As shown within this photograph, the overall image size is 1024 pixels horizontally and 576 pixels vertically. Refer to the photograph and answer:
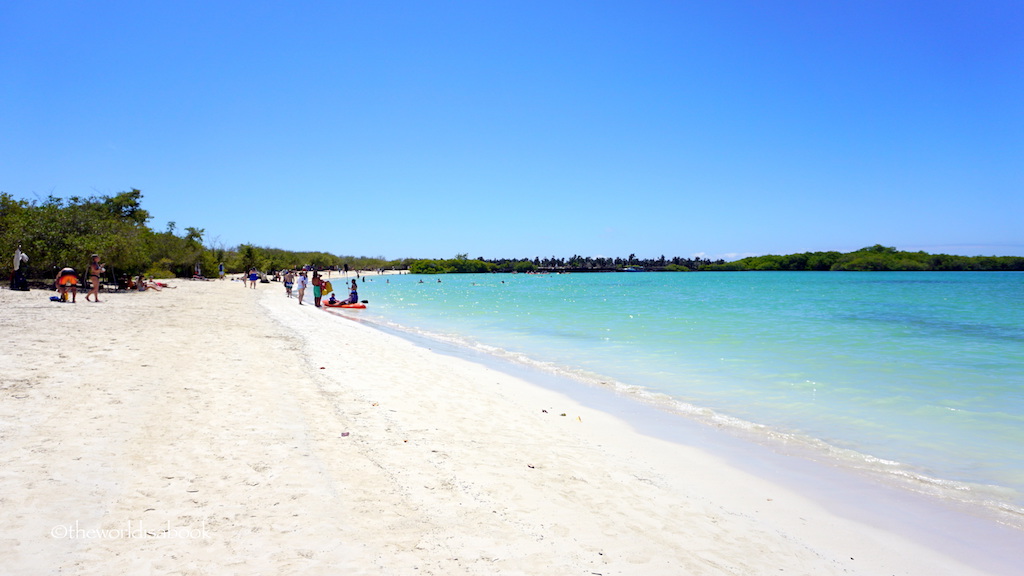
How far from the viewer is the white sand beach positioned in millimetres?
3053

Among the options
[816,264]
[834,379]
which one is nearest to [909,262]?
[816,264]

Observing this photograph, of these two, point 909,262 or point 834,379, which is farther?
point 909,262

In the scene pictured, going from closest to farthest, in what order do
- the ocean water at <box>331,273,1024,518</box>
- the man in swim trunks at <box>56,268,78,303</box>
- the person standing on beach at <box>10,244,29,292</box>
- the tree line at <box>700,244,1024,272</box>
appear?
the ocean water at <box>331,273,1024,518</box> < the man in swim trunks at <box>56,268,78,303</box> < the person standing on beach at <box>10,244,29,292</box> < the tree line at <box>700,244,1024,272</box>

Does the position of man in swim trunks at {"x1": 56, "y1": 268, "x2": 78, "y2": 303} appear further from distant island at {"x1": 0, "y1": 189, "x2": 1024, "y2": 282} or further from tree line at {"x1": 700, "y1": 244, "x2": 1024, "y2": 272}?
tree line at {"x1": 700, "y1": 244, "x2": 1024, "y2": 272}

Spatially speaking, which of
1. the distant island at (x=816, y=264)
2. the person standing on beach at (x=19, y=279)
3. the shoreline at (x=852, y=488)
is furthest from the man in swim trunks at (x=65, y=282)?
the distant island at (x=816, y=264)

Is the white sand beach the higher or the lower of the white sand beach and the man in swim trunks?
the lower

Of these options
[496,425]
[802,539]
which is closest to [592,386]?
[496,425]

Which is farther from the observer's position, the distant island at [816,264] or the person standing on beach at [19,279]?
the distant island at [816,264]

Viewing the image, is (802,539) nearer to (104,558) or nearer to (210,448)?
Result: (104,558)

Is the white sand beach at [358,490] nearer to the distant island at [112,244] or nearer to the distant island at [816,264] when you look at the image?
the distant island at [112,244]

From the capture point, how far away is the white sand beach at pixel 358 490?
10.0ft

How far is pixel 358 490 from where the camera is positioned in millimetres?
3938

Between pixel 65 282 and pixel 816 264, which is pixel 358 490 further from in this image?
pixel 816 264

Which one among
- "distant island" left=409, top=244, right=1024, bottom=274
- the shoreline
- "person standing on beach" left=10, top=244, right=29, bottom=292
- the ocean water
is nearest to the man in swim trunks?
"person standing on beach" left=10, top=244, right=29, bottom=292
